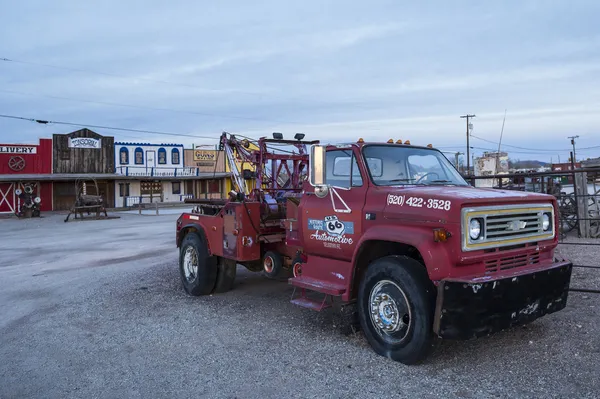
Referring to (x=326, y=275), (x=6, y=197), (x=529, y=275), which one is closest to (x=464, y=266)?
(x=529, y=275)

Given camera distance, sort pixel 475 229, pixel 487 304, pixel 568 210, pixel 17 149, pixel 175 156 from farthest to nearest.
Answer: pixel 175 156, pixel 17 149, pixel 568 210, pixel 475 229, pixel 487 304

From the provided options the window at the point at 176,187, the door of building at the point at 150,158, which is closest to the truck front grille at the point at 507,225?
the door of building at the point at 150,158

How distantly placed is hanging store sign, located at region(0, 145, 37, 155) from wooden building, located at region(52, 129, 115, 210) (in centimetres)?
144

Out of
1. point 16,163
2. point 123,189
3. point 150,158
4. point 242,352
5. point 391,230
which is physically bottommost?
point 242,352

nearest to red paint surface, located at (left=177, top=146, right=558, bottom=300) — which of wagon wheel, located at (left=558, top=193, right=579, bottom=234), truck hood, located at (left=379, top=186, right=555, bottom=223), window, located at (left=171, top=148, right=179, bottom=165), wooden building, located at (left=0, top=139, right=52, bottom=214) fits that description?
truck hood, located at (left=379, top=186, right=555, bottom=223)

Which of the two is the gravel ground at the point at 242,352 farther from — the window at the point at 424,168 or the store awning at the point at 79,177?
the store awning at the point at 79,177

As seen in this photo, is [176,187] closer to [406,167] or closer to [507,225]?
[406,167]

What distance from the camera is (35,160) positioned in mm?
36406

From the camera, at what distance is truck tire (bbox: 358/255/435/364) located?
467 centimetres

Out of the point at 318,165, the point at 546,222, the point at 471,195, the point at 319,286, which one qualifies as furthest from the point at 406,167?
the point at 319,286

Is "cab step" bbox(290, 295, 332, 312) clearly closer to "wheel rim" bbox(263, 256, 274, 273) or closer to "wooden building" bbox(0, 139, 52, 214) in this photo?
"wheel rim" bbox(263, 256, 274, 273)

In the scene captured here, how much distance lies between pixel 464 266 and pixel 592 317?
8.77 feet

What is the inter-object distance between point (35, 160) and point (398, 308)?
124 ft

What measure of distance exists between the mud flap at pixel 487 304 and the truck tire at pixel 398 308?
0.89 feet
